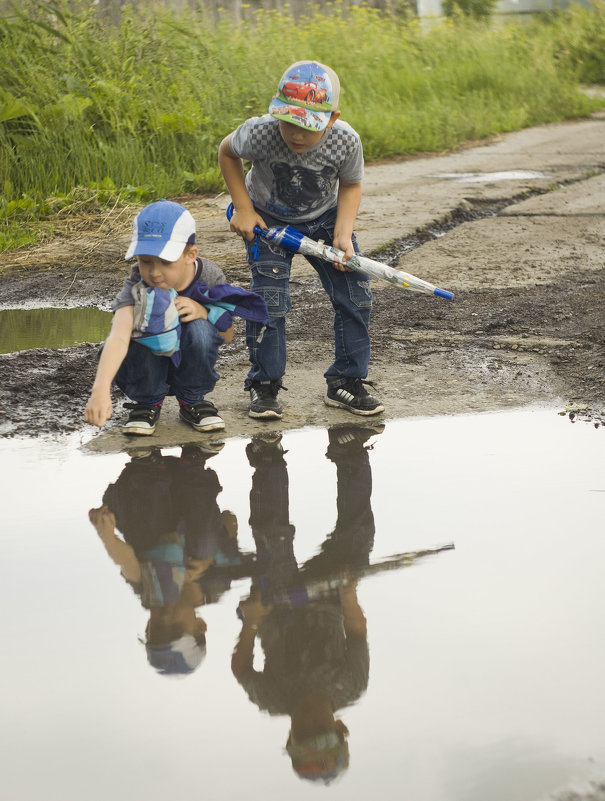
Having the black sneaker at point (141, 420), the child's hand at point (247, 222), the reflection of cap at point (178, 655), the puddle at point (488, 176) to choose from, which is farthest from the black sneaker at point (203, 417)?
the puddle at point (488, 176)

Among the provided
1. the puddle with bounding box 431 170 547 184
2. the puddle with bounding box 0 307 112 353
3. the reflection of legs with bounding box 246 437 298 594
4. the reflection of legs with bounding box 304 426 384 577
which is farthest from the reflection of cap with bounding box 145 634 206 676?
the puddle with bounding box 431 170 547 184

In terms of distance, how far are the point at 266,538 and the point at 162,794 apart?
100 centimetres

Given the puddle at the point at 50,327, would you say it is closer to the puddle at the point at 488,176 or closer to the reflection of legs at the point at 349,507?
the reflection of legs at the point at 349,507

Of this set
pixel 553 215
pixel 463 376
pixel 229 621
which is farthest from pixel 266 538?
pixel 553 215

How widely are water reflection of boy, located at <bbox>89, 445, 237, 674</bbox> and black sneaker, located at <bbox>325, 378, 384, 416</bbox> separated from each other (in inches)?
24.6

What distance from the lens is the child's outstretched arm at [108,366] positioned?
2.86m

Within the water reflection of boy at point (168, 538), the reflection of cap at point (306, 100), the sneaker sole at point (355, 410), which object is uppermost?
the reflection of cap at point (306, 100)

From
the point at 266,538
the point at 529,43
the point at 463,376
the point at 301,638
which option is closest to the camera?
the point at 301,638

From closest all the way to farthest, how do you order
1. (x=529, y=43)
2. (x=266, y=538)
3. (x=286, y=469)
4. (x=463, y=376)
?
(x=266, y=538)
(x=286, y=469)
(x=463, y=376)
(x=529, y=43)

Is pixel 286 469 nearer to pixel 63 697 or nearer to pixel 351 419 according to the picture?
pixel 351 419

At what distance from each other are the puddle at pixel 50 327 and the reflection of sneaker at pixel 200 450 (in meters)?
1.35

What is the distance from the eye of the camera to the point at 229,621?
214cm

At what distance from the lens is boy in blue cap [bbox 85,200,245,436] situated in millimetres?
3184

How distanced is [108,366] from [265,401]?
0.65 meters
